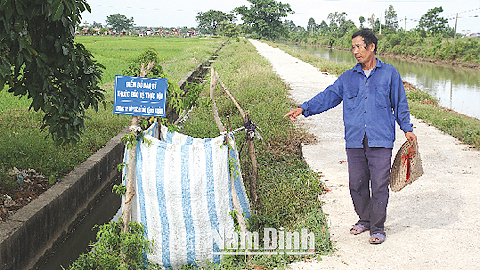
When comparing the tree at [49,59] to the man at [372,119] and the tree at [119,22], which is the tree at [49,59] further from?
the tree at [119,22]

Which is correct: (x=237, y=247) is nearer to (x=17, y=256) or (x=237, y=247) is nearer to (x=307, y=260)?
(x=307, y=260)

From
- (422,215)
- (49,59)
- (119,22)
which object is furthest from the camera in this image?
(119,22)

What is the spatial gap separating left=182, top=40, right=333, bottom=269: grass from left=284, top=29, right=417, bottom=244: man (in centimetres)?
48

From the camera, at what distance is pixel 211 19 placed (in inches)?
3839

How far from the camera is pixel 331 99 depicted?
11.4 feet

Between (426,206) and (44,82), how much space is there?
3.37m

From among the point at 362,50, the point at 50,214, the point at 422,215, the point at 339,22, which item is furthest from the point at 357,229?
the point at 339,22

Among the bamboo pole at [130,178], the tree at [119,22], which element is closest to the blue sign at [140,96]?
the bamboo pole at [130,178]

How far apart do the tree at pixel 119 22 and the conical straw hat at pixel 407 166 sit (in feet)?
363

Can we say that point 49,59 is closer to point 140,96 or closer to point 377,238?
point 140,96

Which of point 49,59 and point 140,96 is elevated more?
point 49,59

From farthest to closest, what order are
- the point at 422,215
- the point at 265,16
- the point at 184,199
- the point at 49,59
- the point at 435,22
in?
the point at 265,16 → the point at 435,22 → the point at 422,215 → the point at 49,59 → the point at 184,199

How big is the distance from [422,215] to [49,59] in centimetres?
332

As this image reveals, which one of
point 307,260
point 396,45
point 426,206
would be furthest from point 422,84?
point 396,45
